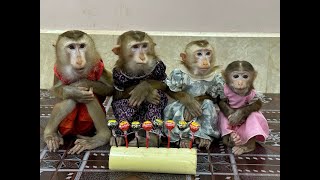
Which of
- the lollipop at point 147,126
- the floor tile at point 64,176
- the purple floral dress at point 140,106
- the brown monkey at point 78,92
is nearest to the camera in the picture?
the floor tile at point 64,176

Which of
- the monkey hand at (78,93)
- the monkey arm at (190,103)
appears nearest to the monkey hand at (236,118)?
the monkey arm at (190,103)

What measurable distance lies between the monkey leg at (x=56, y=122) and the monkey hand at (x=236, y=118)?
103cm

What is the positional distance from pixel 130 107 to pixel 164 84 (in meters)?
0.27

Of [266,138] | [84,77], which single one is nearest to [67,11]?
[84,77]

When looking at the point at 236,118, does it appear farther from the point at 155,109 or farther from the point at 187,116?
the point at 155,109

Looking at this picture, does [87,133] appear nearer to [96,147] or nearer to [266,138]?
[96,147]

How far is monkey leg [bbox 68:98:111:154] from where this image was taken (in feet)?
11.4

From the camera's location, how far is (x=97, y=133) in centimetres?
359

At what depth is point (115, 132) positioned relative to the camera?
3.50 m

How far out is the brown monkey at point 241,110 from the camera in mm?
3412

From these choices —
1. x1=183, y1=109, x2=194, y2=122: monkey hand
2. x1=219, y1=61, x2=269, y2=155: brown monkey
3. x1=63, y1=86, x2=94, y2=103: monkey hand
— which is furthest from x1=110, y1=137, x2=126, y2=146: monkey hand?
x1=219, y1=61, x2=269, y2=155: brown monkey

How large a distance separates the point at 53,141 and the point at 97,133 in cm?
29

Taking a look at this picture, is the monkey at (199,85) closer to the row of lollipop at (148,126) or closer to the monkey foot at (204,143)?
the monkey foot at (204,143)

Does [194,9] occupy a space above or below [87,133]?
above
